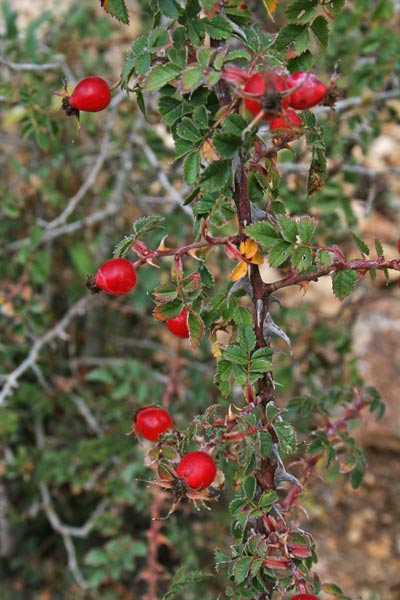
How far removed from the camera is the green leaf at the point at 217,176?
83 cm

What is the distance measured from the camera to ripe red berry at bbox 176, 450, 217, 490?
0.88 m

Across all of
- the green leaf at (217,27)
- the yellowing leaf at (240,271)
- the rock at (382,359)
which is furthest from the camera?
the rock at (382,359)

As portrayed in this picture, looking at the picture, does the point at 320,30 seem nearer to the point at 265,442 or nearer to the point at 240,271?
the point at 240,271

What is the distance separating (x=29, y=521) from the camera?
2623 millimetres

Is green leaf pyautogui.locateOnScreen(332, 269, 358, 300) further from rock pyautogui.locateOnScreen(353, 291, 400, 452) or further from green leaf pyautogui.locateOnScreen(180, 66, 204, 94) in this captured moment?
rock pyautogui.locateOnScreen(353, 291, 400, 452)

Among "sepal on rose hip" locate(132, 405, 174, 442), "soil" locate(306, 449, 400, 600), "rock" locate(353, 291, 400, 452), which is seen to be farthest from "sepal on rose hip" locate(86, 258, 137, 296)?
"rock" locate(353, 291, 400, 452)

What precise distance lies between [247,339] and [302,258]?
0.43 feet

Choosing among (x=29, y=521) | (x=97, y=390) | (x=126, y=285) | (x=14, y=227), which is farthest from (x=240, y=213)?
(x=29, y=521)

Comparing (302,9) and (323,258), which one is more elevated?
(302,9)

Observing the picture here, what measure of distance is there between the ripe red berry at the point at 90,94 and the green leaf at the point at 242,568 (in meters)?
0.66

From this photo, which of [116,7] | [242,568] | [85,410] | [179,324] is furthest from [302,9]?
[85,410]

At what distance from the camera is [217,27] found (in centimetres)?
82

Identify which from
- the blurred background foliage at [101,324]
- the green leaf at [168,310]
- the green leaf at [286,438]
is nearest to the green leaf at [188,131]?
the green leaf at [168,310]

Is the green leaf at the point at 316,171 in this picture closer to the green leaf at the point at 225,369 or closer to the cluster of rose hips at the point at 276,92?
the cluster of rose hips at the point at 276,92
